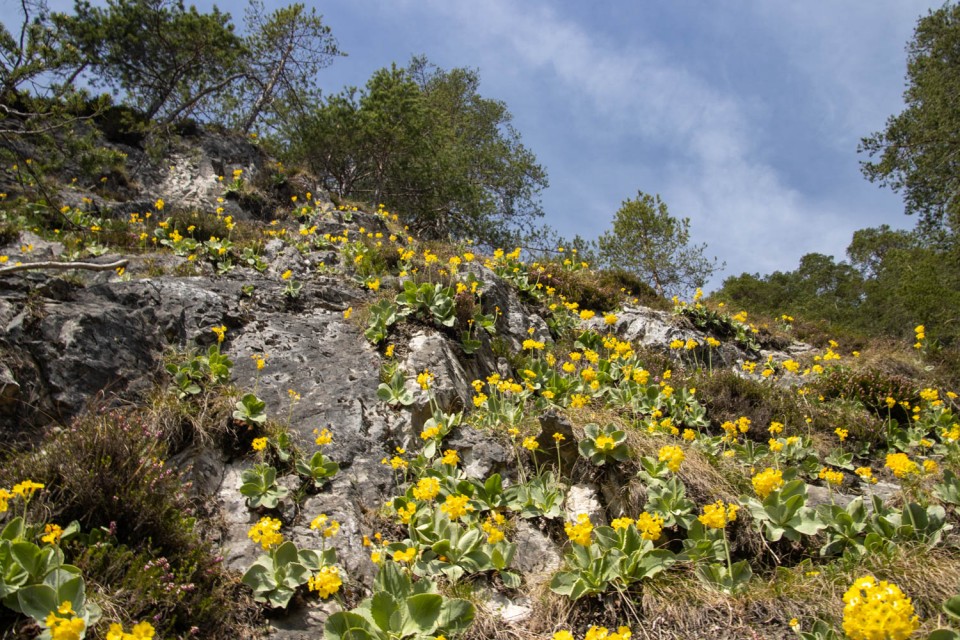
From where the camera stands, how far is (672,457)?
394cm

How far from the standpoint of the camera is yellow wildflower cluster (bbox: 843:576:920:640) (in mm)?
1951

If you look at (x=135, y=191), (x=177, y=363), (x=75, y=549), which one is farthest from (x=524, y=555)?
(x=135, y=191)

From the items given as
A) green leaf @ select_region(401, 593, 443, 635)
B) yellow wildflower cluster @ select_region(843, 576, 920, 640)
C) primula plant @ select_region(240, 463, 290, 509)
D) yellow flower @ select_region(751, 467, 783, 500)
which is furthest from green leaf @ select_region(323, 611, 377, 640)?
yellow flower @ select_region(751, 467, 783, 500)

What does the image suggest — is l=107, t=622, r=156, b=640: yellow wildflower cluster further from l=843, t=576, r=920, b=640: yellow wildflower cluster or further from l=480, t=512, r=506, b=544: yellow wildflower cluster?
l=843, t=576, r=920, b=640: yellow wildflower cluster

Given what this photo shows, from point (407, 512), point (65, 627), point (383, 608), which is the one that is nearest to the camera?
point (65, 627)

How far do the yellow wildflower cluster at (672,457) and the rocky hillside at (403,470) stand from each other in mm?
20

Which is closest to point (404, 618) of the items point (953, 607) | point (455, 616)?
point (455, 616)

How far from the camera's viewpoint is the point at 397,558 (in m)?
3.18

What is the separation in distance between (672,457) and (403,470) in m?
2.09

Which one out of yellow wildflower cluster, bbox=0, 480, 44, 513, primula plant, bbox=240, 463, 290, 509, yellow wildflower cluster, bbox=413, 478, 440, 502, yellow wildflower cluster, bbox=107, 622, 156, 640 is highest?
yellow wildflower cluster, bbox=413, 478, 440, 502

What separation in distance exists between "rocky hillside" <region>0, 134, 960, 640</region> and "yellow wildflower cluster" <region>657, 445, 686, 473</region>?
2 cm

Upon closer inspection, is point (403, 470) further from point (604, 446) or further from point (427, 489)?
point (604, 446)

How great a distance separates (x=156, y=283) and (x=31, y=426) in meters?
2.47

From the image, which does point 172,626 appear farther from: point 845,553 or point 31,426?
point 845,553
